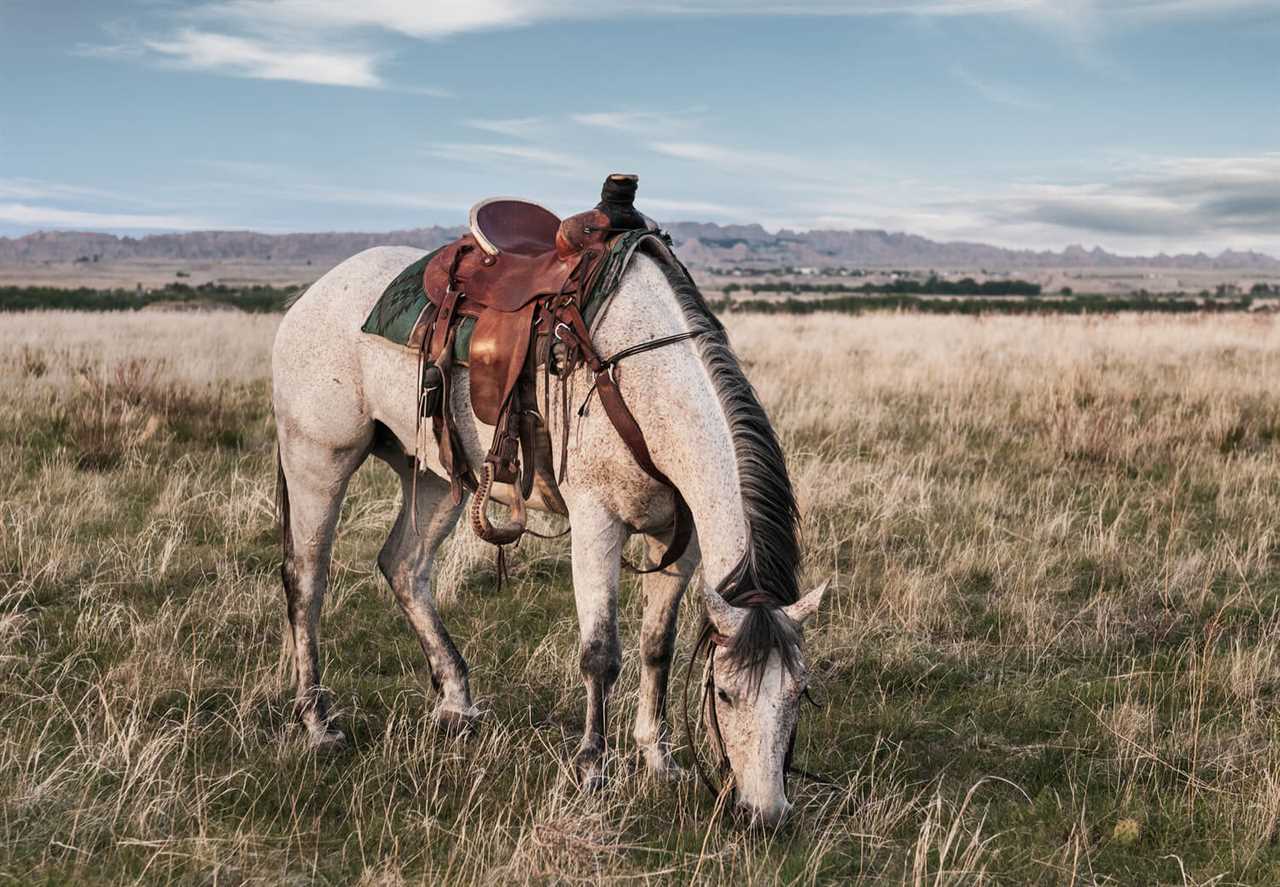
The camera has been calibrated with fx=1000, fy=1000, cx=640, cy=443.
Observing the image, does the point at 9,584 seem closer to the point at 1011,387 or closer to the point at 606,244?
the point at 606,244

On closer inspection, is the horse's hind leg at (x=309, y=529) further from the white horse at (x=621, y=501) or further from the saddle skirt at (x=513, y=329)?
the saddle skirt at (x=513, y=329)

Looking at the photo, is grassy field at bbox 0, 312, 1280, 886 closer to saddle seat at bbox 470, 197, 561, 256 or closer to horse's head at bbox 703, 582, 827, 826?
horse's head at bbox 703, 582, 827, 826

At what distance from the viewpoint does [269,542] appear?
285 inches

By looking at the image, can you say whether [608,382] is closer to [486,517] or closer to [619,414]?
[619,414]

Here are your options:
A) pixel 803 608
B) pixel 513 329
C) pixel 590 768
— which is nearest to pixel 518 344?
pixel 513 329

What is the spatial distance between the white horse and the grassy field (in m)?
0.31

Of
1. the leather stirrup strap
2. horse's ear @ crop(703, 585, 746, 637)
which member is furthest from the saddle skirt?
horse's ear @ crop(703, 585, 746, 637)

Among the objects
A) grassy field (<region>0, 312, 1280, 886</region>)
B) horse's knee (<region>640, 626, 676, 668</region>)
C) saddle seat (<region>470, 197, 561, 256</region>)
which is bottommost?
grassy field (<region>0, 312, 1280, 886</region>)

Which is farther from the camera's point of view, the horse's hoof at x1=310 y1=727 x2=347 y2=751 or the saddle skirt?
the horse's hoof at x1=310 y1=727 x2=347 y2=751

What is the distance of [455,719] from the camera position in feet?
15.1

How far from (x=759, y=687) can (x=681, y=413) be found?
0.99m

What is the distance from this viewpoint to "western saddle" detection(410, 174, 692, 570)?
3.77 m

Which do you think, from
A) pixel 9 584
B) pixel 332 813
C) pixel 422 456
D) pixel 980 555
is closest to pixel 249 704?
pixel 332 813

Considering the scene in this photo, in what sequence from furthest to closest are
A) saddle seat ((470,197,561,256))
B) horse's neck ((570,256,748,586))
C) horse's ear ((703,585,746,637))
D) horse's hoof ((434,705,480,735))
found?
horse's hoof ((434,705,480,735)) → saddle seat ((470,197,561,256)) → horse's neck ((570,256,748,586)) → horse's ear ((703,585,746,637))
